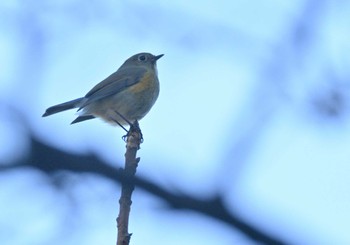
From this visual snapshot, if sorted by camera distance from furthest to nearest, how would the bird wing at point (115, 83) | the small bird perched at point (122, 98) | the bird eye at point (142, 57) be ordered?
1. the bird eye at point (142, 57)
2. the bird wing at point (115, 83)
3. the small bird perched at point (122, 98)

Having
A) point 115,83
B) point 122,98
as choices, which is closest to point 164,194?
point 122,98

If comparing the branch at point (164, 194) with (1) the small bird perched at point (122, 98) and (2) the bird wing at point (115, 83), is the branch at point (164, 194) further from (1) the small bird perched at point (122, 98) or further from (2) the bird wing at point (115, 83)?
(2) the bird wing at point (115, 83)

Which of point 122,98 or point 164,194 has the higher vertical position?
point 122,98

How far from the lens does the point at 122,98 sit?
773cm

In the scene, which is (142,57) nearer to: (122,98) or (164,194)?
(122,98)

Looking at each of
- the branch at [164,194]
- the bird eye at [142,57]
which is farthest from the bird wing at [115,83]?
the branch at [164,194]

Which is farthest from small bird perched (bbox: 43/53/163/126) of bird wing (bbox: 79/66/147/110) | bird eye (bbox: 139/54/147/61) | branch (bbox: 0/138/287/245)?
branch (bbox: 0/138/287/245)

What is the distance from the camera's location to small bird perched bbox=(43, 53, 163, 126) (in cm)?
738

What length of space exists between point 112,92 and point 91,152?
6846 millimetres

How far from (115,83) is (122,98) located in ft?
1.44

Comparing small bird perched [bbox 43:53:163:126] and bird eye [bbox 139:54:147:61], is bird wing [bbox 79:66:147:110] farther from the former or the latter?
bird eye [bbox 139:54:147:61]

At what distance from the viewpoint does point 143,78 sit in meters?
8.10

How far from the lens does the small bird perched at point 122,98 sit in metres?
7.38

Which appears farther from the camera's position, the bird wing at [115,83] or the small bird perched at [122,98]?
the bird wing at [115,83]
